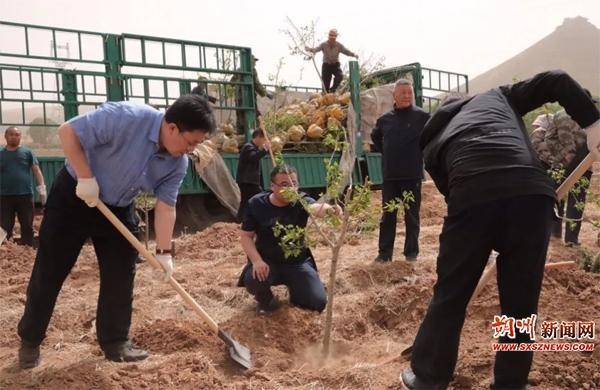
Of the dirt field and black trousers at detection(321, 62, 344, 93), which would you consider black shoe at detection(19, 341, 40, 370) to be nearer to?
the dirt field

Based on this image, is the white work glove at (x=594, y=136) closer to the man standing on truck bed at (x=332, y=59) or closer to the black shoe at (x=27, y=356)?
the black shoe at (x=27, y=356)

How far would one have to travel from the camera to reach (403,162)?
215 inches

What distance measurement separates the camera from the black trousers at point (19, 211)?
6.77m

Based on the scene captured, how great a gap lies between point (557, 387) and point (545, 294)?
1.50m

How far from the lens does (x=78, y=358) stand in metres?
3.30

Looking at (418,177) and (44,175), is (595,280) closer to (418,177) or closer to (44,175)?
(418,177)

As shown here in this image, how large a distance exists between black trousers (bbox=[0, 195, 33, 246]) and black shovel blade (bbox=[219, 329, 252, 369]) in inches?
183

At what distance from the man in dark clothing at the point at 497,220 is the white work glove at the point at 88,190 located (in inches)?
70.0

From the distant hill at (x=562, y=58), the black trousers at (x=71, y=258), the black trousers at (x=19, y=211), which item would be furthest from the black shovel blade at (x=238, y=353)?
the distant hill at (x=562, y=58)

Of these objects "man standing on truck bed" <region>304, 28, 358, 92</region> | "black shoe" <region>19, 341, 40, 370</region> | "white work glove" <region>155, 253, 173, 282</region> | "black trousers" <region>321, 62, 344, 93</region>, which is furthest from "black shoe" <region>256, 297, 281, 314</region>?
"black trousers" <region>321, 62, 344, 93</region>

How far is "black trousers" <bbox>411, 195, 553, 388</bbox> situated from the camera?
221 centimetres

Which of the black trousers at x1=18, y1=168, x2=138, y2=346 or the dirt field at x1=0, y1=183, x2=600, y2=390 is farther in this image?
the black trousers at x1=18, y1=168, x2=138, y2=346

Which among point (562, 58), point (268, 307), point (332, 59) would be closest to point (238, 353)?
point (268, 307)

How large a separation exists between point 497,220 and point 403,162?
328cm
